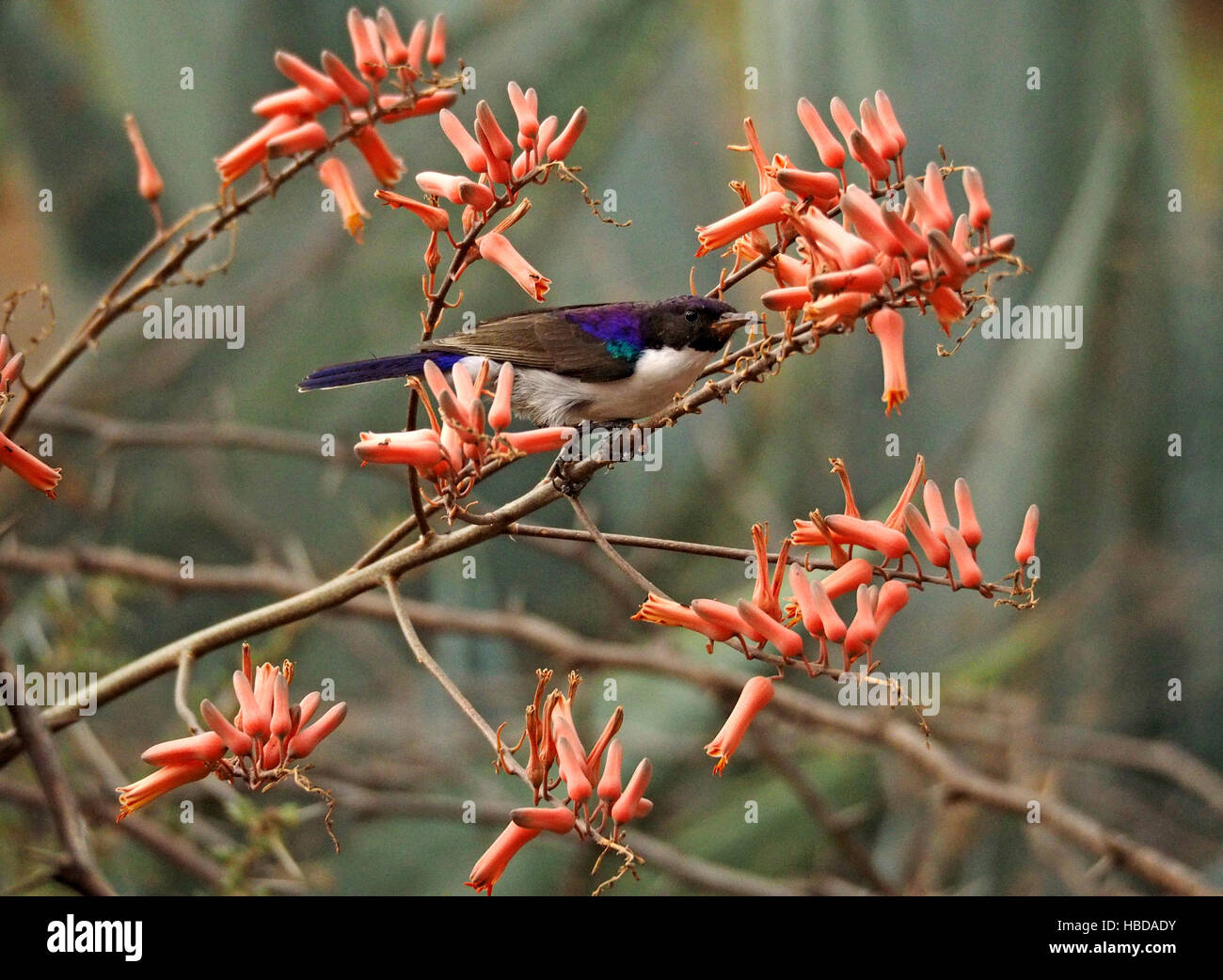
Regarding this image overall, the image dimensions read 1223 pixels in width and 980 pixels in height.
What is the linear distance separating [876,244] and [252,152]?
0.43m

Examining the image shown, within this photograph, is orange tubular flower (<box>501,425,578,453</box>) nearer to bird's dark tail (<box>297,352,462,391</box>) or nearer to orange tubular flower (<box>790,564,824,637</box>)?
orange tubular flower (<box>790,564,824,637</box>)

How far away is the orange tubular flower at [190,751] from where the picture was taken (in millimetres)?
782

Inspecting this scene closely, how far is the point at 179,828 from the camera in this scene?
205cm

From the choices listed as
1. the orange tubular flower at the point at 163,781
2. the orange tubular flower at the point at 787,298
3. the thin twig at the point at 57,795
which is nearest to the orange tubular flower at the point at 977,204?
the orange tubular flower at the point at 787,298

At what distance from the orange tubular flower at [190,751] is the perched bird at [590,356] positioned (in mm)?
460

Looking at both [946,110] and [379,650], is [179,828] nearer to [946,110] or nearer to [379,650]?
[379,650]

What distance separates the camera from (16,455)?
0.80 meters

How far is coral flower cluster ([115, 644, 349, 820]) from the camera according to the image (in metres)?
0.78

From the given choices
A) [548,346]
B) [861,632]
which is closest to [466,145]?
[548,346]

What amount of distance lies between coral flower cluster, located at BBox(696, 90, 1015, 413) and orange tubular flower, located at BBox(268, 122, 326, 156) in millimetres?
293

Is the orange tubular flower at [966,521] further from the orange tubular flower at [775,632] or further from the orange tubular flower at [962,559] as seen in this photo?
the orange tubular flower at [775,632]

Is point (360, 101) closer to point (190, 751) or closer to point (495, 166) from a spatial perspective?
point (495, 166)

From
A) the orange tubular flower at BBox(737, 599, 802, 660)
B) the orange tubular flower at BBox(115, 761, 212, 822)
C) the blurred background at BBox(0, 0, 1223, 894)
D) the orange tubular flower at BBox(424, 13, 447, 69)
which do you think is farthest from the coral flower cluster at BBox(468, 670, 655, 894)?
the blurred background at BBox(0, 0, 1223, 894)
